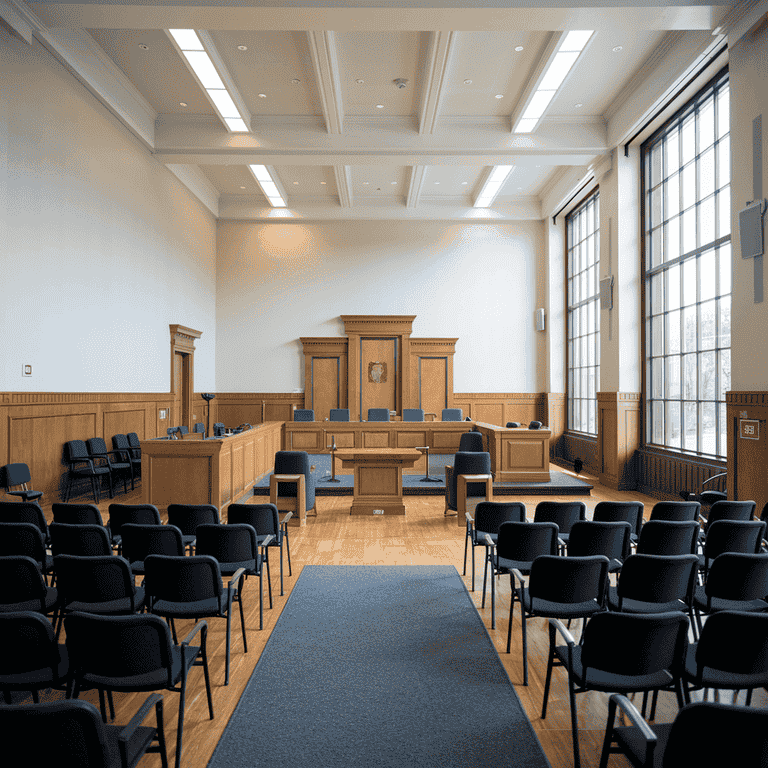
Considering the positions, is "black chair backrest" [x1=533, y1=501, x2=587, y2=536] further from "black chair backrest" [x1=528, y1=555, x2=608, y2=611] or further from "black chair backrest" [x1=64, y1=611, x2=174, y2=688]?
"black chair backrest" [x1=64, y1=611, x2=174, y2=688]

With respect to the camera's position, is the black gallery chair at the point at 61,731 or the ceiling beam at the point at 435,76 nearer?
the black gallery chair at the point at 61,731

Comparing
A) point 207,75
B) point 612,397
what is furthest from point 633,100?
point 207,75

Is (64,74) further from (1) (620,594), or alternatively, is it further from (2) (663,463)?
(2) (663,463)

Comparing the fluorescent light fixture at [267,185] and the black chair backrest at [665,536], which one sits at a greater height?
the fluorescent light fixture at [267,185]

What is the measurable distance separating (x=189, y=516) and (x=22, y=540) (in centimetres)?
113

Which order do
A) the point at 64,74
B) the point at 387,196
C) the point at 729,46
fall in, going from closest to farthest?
the point at 729,46 < the point at 64,74 < the point at 387,196

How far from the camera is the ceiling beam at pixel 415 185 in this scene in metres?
11.9

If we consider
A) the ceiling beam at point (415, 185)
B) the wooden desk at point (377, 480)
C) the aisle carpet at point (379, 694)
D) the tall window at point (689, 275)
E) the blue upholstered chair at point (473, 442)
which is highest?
the ceiling beam at point (415, 185)

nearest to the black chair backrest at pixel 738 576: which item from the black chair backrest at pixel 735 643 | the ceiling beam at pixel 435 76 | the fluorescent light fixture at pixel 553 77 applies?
the black chair backrest at pixel 735 643

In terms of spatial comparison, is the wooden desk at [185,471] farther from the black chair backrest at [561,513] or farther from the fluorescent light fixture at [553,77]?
the fluorescent light fixture at [553,77]

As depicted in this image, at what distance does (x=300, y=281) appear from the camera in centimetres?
1452

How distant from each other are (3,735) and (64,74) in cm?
834

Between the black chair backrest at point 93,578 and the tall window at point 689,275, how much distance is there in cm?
709

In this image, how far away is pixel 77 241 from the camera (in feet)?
26.2
